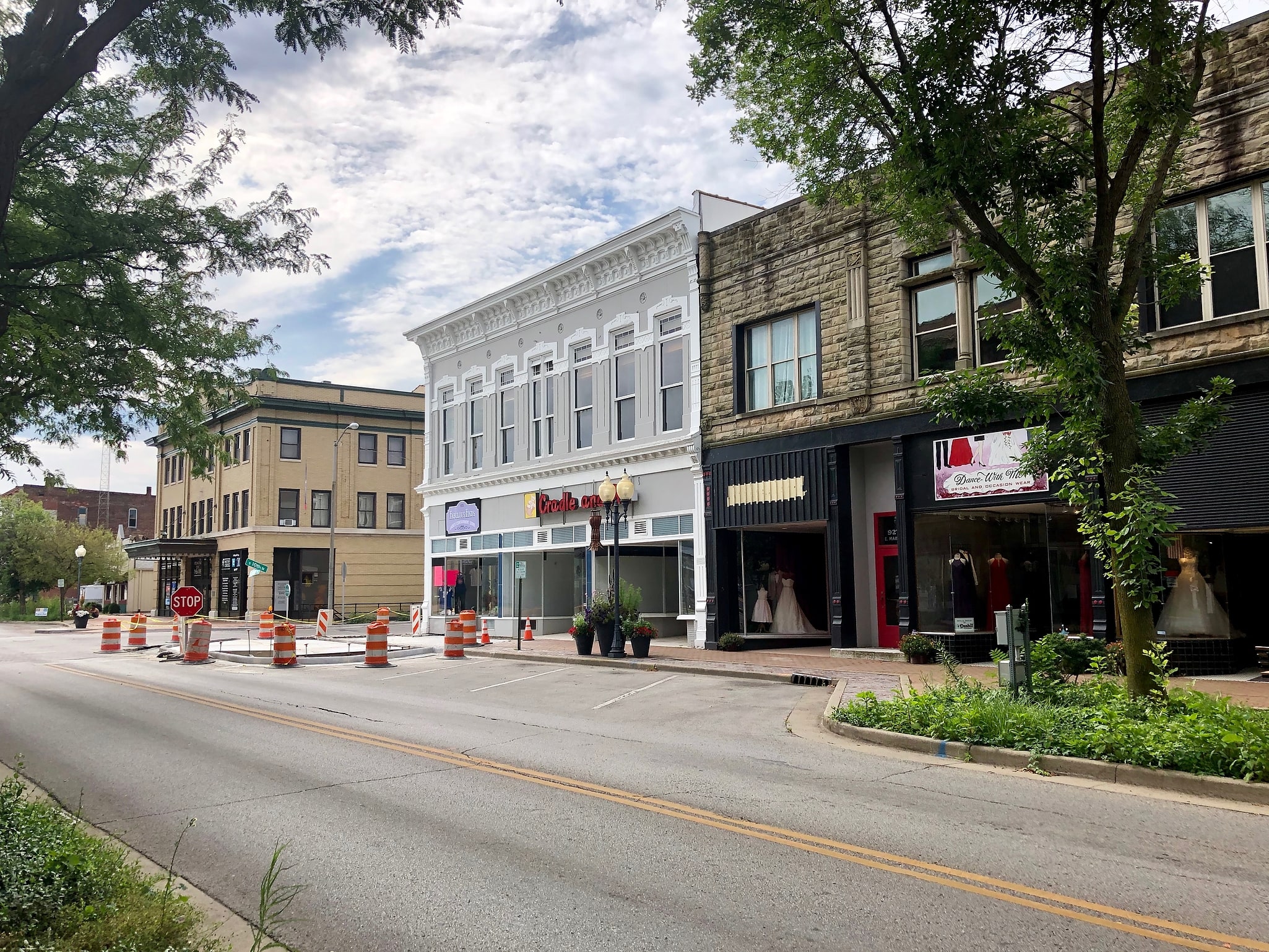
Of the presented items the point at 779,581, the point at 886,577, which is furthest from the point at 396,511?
the point at 886,577

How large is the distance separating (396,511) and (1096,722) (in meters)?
48.9

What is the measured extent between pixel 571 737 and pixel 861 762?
136 inches

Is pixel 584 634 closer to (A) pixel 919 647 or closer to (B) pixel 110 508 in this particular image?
(A) pixel 919 647

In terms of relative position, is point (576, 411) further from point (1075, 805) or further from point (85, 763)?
point (1075, 805)

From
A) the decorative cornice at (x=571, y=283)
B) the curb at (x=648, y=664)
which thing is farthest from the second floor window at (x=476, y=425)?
the curb at (x=648, y=664)

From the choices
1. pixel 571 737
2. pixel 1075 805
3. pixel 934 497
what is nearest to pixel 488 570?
pixel 934 497

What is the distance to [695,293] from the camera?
25.5m

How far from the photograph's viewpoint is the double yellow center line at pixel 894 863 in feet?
16.3

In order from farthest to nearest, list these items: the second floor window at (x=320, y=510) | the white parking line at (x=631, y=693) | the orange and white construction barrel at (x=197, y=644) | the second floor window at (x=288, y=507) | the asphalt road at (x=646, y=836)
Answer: the second floor window at (x=320, y=510) → the second floor window at (x=288, y=507) → the orange and white construction barrel at (x=197, y=644) → the white parking line at (x=631, y=693) → the asphalt road at (x=646, y=836)

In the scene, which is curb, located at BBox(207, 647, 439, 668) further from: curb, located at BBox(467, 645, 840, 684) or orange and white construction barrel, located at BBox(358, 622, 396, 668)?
curb, located at BBox(467, 645, 840, 684)

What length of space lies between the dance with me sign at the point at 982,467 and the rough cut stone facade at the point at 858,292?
4.14ft

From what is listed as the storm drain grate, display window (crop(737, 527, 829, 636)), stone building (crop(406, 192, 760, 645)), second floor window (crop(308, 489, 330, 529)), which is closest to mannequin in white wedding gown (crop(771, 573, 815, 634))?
display window (crop(737, 527, 829, 636))

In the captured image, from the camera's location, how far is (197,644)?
25438 mm

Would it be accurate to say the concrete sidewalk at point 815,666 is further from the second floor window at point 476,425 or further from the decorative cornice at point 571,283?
the decorative cornice at point 571,283
